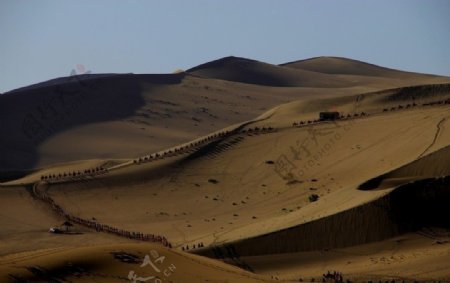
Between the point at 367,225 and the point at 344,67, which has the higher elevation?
the point at 344,67

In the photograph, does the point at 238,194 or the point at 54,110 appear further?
the point at 54,110

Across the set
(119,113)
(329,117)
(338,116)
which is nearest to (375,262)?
(329,117)

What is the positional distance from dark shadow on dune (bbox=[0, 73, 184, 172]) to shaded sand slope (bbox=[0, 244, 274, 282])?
3698cm

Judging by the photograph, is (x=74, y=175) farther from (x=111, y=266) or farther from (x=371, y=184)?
(x=111, y=266)

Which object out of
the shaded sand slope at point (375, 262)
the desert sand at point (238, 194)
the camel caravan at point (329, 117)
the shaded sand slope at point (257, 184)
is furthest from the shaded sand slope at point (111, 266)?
the camel caravan at point (329, 117)

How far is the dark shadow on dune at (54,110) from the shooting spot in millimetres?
58438

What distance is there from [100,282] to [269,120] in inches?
1290

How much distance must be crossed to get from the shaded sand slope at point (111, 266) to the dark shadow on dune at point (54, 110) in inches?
1456

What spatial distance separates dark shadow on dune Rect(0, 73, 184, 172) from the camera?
5844cm

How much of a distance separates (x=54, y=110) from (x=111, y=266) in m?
54.3

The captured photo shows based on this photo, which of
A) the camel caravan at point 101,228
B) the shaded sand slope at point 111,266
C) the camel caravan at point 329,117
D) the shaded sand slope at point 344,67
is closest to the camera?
the shaded sand slope at point 111,266

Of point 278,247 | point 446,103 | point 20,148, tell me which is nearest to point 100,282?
point 278,247

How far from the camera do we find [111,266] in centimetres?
1703

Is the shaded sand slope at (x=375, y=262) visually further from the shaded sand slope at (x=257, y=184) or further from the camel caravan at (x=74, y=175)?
the camel caravan at (x=74, y=175)
